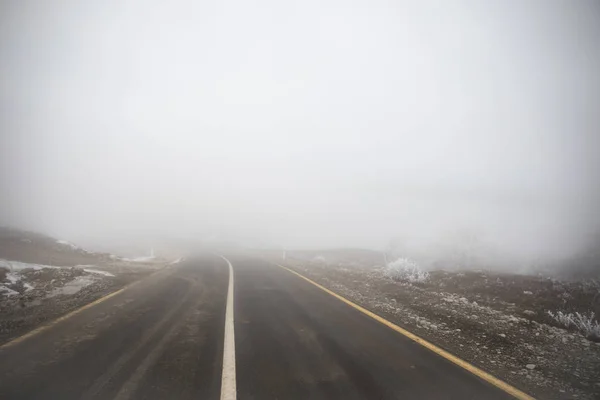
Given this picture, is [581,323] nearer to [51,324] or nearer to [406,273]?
[406,273]

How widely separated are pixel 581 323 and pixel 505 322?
133cm

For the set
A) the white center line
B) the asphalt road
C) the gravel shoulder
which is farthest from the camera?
the gravel shoulder

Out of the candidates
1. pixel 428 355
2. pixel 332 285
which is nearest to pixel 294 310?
pixel 428 355

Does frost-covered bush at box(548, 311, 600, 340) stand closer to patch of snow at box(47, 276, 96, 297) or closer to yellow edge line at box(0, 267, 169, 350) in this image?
yellow edge line at box(0, 267, 169, 350)

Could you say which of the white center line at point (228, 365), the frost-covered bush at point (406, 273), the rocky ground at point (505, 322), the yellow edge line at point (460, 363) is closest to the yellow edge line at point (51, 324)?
the white center line at point (228, 365)

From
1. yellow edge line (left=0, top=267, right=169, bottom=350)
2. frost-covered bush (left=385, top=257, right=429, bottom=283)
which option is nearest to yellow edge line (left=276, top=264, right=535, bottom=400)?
frost-covered bush (left=385, top=257, right=429, bottom=283)

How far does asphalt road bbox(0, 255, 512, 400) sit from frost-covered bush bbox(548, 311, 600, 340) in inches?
143

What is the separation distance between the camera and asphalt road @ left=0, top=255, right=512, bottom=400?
3.41m

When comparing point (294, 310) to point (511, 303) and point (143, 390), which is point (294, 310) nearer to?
point (143, 390)

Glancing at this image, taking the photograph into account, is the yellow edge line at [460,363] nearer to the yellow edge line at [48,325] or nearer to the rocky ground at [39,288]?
the yellow edge line at [48,325]

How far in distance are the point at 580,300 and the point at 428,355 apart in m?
6.25

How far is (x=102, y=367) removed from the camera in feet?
13.0

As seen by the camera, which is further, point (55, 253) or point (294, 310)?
point (55, 253)

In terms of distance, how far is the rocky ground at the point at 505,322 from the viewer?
4.12 metres
